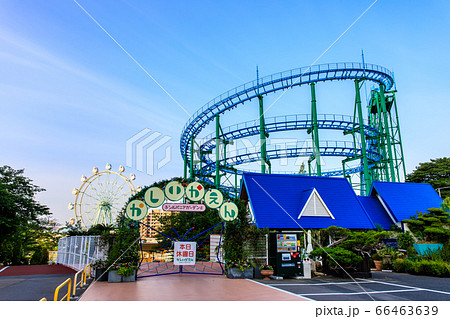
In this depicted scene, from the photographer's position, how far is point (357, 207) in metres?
19.0

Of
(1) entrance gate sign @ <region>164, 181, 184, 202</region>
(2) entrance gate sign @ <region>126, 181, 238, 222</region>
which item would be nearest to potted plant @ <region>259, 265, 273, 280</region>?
(2) entrance gate sign @ <region>126, 181, 238, 222</region>

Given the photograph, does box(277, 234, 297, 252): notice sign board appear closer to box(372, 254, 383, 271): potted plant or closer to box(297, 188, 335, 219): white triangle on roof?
box(297, 188, 335, 219): white triangle on roof

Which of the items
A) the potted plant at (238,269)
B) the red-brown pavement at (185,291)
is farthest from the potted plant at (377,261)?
the red-brown pavement at (185,291)

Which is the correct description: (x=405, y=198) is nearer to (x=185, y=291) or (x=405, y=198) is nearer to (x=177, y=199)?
(x=177, y=199)

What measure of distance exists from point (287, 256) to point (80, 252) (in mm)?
9872

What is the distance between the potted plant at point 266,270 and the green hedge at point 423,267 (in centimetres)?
620

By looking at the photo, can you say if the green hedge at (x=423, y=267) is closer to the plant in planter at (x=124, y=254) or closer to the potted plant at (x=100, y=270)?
the plant in planter at (x=124, y=254)

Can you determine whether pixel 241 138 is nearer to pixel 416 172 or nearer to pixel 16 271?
pixel 16 271

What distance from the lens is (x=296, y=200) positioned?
1808cm

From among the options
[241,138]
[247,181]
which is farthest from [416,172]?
[247,181]

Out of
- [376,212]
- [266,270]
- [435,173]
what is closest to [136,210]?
[266,270]
